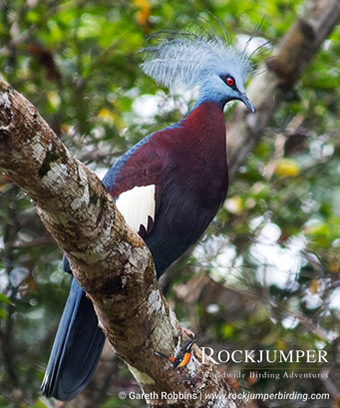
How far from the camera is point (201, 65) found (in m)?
3.43

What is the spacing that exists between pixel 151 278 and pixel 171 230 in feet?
2.43

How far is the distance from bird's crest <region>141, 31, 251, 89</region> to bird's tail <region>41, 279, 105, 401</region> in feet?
4.54

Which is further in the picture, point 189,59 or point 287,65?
point 287,65

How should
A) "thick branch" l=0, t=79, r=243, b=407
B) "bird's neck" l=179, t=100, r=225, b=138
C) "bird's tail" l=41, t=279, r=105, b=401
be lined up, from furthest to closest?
"bird's neck" l=179, t=100, r=225, b=138 < "bird's tail" l=41, t=279, r=105, b=401 < "thick branch" l=0, t=79, r=243, b=407

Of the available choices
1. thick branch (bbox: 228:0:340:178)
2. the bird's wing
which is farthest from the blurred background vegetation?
the bird's wing

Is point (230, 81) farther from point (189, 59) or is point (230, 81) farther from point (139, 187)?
point (139, 187)

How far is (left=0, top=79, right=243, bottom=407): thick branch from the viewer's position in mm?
1731

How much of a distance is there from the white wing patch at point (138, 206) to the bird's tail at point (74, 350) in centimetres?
41

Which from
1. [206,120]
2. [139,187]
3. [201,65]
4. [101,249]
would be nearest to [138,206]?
[139,187]

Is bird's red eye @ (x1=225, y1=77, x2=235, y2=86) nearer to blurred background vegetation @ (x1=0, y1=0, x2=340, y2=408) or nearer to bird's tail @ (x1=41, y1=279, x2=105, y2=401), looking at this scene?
blurred background vegetation @ (x1=0, y1=0, x2=340, y2=408)

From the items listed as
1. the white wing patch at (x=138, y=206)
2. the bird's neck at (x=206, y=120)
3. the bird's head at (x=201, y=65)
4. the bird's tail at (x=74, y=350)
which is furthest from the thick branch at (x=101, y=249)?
the bird's head at (x=201, y=65)

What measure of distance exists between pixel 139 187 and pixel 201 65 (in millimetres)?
921

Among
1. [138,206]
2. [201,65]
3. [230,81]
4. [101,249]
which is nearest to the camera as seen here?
[101,249]

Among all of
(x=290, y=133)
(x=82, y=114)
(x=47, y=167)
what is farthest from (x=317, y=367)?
(x=47, y=167)
